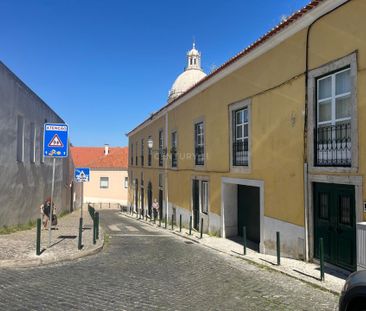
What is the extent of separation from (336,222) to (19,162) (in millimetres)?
10269

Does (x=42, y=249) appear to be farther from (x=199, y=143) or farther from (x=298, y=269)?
(x=199, y=143)

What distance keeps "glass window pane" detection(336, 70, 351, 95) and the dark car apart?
5.27 m

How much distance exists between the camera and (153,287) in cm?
666

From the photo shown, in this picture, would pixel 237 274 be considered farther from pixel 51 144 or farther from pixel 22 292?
pixel 51 144

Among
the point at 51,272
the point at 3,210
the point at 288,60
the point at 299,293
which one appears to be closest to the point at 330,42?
the point at 288,60

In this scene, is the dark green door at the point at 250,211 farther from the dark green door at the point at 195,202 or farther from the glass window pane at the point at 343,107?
the glass window pane at the point at 343,107

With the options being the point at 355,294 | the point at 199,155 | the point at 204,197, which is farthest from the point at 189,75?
the point at 355,294

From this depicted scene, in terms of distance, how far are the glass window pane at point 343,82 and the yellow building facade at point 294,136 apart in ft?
0.07

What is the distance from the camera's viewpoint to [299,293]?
665cm

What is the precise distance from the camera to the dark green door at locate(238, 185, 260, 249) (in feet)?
43.6

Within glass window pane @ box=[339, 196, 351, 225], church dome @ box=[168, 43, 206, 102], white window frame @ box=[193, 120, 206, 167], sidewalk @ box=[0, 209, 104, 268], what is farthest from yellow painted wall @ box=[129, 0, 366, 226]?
church dome @ box=[168, 43, 206, 102]

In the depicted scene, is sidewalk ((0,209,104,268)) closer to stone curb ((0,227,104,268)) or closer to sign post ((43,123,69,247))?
stone curb ((0,227,104,268))

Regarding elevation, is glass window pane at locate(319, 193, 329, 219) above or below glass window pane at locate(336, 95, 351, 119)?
below

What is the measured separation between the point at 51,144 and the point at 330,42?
6778mm
